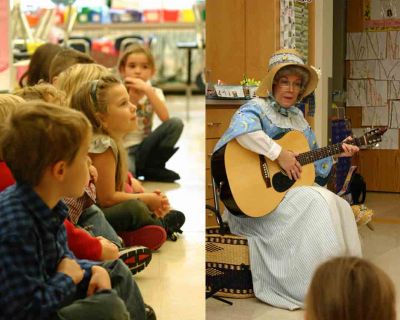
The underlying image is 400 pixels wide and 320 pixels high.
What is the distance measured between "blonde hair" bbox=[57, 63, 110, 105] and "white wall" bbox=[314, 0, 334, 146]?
789 mm

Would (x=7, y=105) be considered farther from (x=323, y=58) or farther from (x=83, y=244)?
(x=323, y=58)

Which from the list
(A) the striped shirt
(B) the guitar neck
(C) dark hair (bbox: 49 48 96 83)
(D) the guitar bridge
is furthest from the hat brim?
(C) dark hair (bbox: 49 48 96 83)

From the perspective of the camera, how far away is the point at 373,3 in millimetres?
1892

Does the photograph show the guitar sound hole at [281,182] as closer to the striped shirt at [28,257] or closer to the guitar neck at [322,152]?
the guitar neck at [322,152]

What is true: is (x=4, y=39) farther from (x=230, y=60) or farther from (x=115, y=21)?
(x=115, y=21)

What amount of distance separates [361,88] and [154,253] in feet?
3.18

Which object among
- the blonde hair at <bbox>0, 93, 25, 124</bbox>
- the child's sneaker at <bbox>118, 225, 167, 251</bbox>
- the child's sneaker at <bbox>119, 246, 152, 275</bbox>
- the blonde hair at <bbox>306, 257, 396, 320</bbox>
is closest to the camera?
the blonde hair at <bbox>306, 257, 396, 320</bbox>

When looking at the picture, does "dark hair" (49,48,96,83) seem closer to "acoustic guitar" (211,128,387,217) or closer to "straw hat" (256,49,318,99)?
"acoustic guitar" (211,128,387,217)

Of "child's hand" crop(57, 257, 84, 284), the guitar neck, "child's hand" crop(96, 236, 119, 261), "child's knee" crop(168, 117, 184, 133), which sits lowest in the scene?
"child's hand" crop(96, 236, 119, 261)

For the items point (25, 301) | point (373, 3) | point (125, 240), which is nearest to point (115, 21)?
point (125, 240)

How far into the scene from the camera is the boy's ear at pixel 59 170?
1.42 meters

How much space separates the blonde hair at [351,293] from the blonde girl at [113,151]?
4.33 feet

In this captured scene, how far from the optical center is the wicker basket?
1.91 m

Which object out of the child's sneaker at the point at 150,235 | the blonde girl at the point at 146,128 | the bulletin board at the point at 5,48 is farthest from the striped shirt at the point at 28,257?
the blonde girl at the point at 146,128
